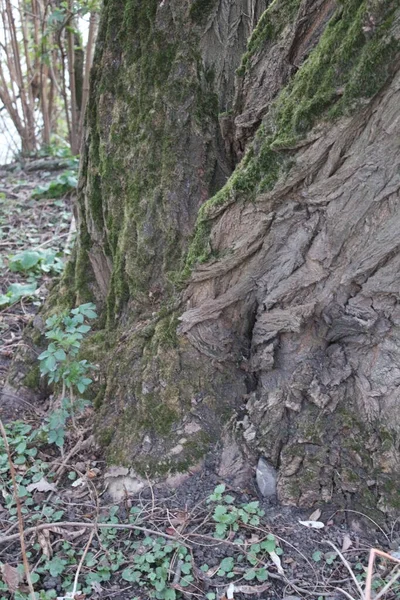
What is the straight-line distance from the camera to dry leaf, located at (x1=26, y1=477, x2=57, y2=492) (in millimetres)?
2619

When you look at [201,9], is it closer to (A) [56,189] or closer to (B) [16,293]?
(B) [16,293]

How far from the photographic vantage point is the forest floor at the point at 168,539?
2.16m

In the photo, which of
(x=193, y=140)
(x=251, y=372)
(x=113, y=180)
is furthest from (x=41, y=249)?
(x=251, y=372)

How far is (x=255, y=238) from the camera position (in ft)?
7.89

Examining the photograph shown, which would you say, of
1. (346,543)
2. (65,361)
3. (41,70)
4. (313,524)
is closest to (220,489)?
(313,524)

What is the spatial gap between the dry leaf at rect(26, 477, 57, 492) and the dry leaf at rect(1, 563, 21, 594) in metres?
0.44

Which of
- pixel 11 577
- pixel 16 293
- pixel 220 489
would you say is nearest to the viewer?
pixel 11 577

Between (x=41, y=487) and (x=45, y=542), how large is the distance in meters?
0.32

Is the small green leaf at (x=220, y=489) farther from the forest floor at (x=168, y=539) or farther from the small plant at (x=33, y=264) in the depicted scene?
the small plant at (x=33, y=264)

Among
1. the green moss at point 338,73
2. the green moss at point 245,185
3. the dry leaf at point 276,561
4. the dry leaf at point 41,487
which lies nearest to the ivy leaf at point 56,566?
the dry leaf at point 41,487

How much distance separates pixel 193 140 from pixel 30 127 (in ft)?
18.8

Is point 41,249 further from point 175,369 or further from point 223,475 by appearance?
point 223,475

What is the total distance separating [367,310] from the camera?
2.32 m

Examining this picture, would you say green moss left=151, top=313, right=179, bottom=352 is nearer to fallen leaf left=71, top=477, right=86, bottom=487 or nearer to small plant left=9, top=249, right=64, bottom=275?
fallen leaf left=71, top=477, right=86, bottom=487
